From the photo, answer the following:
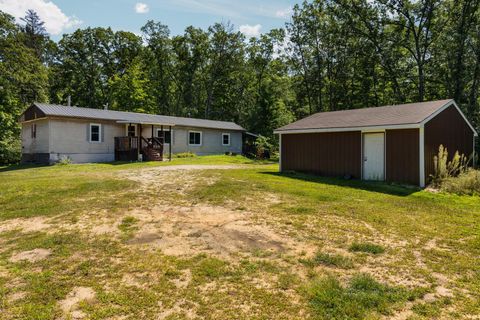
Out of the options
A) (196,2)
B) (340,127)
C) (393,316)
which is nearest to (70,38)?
(196,2)

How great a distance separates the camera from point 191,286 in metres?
3.47

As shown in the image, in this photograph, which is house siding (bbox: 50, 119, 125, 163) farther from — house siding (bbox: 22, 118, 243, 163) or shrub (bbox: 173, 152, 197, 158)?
shrub (bbox: 173, 152, 197, 158)

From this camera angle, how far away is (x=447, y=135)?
1190 cm

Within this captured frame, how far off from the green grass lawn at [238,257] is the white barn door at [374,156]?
3.44m

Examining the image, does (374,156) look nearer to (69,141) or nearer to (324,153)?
(324,153)

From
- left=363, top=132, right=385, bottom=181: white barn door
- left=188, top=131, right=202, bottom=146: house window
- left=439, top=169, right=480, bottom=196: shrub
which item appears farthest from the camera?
left=188, top=131, right=202, bottom=146: house window

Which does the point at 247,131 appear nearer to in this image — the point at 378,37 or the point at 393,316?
the point at 378,37

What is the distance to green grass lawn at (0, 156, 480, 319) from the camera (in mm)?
3074

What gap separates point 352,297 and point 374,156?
31.3 feet

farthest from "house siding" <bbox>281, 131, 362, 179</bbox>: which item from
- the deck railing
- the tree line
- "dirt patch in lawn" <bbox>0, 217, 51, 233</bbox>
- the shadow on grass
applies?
the tree line

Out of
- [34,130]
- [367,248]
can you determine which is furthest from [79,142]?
[367,248]

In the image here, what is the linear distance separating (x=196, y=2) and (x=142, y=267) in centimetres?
1551

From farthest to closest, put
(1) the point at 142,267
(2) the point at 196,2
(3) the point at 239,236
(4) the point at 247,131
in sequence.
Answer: (4) the point at 247,131 → (2) the point at 196,2 → (3) the point at 239,236 → (1) the point at 142,267

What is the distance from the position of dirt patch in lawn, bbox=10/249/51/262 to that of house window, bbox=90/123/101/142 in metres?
16.2
